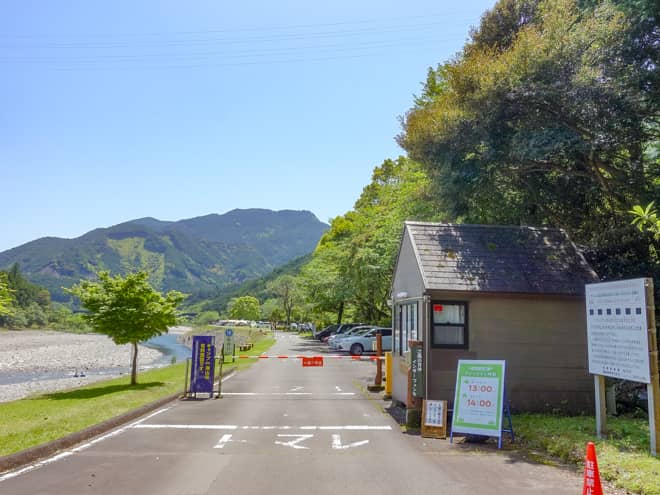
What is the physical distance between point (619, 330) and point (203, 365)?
36.3 ft

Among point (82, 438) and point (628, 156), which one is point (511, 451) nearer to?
point (82, 438)

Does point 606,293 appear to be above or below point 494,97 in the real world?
below

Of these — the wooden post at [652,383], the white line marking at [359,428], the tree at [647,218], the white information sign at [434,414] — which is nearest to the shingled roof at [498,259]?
the white information sign at [434,414]

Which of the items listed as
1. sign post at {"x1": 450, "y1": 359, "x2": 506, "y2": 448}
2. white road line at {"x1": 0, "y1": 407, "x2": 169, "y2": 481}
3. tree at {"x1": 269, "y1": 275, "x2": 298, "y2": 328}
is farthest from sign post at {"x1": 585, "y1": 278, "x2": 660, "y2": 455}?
tree at {"x1": 269, "y1": 275, "x2": 298, "y2": 328}

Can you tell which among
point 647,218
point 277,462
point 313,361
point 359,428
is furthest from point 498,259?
point 313,361

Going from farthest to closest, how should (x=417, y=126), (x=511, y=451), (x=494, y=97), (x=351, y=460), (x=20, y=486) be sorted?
1. (x=417, y=126)
2. (x=494, y=97)
3. (x=511, y=451)
4. (x=351, y=460)
5. (x=20, y=486)

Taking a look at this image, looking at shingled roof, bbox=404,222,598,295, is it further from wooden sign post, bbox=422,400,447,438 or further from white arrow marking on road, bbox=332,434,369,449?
white arrow marking on road, bbox=332,434,369,449

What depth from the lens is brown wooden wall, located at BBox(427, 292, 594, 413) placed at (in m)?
11.5

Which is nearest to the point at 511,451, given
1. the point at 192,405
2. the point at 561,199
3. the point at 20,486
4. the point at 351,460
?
the point at 351,460

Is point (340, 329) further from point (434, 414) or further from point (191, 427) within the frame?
point (434, 414)

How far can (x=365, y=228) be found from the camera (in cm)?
3897

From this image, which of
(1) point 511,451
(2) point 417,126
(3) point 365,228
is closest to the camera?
(1) point 511,451

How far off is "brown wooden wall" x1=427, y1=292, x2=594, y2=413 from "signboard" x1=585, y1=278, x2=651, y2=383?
8.18 feet

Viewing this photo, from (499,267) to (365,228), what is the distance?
87.8 feet
